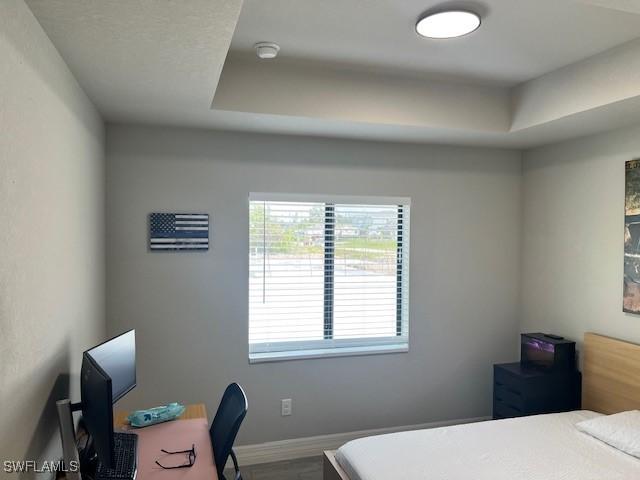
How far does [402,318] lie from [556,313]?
4.01 feet

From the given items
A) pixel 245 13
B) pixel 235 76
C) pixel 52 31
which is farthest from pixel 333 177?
pixel 52 31

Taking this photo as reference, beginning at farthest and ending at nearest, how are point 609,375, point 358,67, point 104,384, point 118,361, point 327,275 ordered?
point 327,275
point 609,375
point 358,67
point 118,361
point 104,384

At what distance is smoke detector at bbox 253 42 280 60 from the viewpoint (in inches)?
99.3

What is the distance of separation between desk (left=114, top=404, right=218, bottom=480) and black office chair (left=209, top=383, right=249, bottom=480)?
0.12 ft

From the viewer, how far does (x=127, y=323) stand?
3.21m

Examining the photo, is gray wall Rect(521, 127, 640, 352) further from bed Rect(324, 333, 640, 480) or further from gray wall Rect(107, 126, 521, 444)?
bed Rect(324, 333, 640, 480)

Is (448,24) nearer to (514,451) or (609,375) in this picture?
(514,451)

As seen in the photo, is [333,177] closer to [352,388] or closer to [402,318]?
[402,318]

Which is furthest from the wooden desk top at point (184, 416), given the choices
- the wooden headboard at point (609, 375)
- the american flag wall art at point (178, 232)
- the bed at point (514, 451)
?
the wooden headboard at point (609, 375)

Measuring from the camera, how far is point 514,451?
255 centimetres

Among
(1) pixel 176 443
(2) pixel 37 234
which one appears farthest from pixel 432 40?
(1) pixel 176 443

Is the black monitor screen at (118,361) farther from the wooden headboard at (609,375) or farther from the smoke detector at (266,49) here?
the wooden headboard at (609,375)

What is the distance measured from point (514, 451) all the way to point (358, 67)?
2.43 m

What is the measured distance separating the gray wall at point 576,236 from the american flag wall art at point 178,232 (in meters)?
2.74
